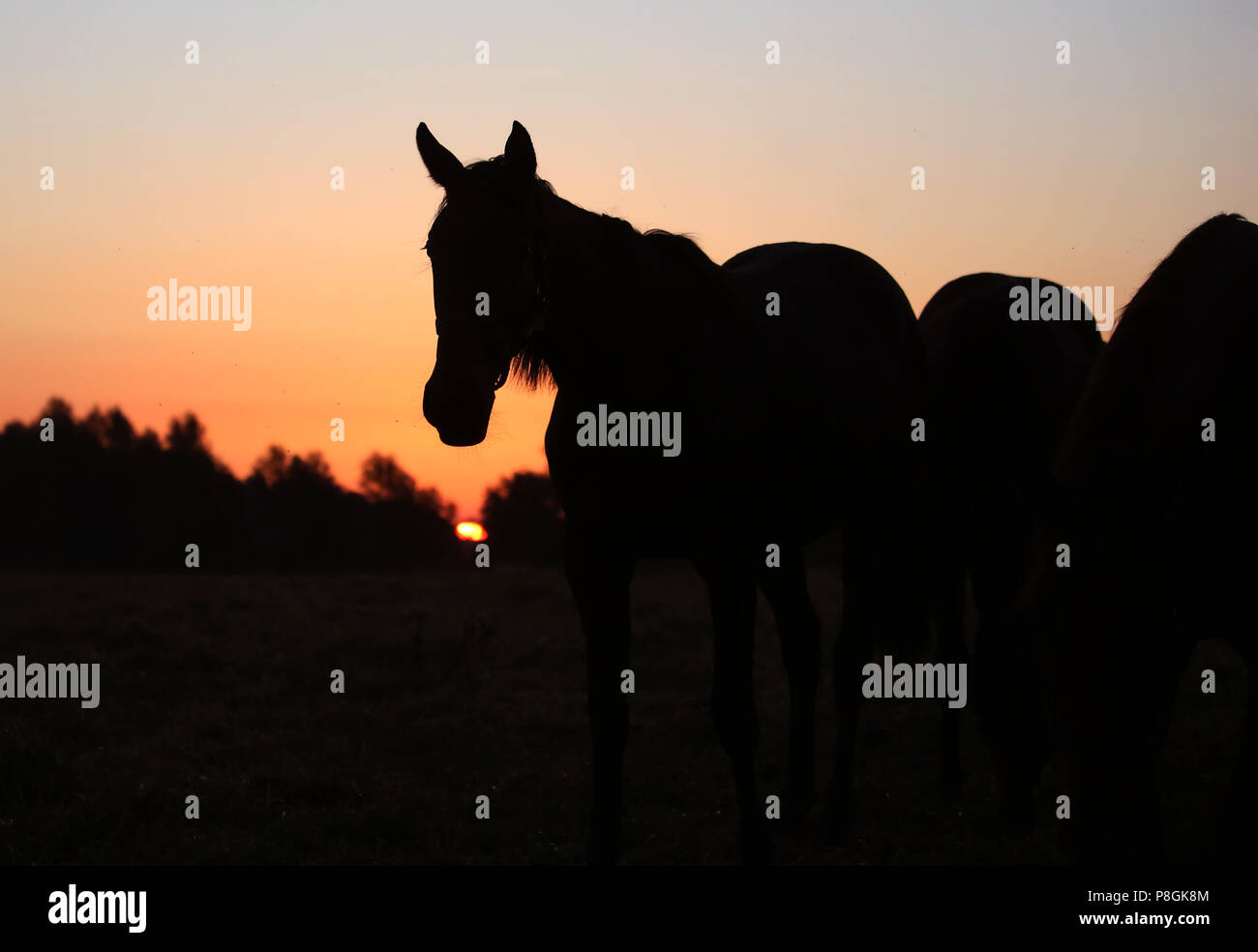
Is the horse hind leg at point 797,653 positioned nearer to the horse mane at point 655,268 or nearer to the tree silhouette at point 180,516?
the horse mane at point 655,268

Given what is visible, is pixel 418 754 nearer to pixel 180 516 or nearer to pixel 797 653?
pixel 797 653

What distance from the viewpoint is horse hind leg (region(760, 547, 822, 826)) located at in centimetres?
639

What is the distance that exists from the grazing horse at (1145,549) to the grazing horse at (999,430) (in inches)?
→ 71.3

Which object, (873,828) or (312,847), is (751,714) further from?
(312,847)

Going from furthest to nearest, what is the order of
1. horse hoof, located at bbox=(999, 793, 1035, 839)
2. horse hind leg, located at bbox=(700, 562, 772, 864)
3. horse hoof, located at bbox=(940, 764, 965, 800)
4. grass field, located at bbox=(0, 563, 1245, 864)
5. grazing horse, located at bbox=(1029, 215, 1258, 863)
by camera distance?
horse hoof, located at bbox=(940, 764, 965, 800) < horse hoof, located at bbox=(999, 793, 1035, 839) < grass field, located at bbox=(0, 563, 1245, 864) < horse hind leg, located at bbox=(700, 562, 772, 864) < grazing horse, located at bbox=(1029, 215, 1258, 863)

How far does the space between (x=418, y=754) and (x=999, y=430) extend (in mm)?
4182

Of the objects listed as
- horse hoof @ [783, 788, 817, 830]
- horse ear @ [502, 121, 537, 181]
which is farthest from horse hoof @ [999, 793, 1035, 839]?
horse ear @ [502, 121, 537, 181]

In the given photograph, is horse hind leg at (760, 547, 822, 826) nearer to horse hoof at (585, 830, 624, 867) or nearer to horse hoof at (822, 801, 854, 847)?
horse hoof at (822, 801, 854, 847)

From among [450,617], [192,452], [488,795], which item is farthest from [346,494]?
[488,795]

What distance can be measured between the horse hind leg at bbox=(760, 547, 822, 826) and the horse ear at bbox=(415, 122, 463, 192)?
9.99ft

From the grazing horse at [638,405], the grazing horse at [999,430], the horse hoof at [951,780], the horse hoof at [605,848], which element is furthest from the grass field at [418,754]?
the grazing horse at [638,405]

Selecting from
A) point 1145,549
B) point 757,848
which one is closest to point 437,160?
point 1145,549

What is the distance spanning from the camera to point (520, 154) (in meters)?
4.45
